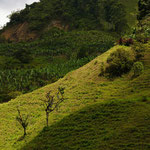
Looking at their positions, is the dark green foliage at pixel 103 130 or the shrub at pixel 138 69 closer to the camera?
the dark green foliage at pixel 103 130

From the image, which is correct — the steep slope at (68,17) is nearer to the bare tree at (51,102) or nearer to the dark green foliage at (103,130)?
the bare tree at (51,102)

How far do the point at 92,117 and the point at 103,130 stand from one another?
3955 mm

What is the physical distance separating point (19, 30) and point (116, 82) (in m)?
144

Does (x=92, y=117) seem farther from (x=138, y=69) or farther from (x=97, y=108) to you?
(x=138, y=69)

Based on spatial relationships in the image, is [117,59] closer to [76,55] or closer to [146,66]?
[146,66]

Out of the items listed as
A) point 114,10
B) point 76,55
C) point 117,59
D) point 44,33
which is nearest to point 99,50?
point 76,55

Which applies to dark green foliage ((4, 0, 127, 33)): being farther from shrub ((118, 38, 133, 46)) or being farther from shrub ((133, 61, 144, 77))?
shrub ((133, 61, 144, 77))

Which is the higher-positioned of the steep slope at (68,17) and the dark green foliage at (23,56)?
the steep slope at (68,17)

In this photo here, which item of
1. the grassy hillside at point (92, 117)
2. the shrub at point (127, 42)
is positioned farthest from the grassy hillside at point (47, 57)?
the shrub at point (127, 42)

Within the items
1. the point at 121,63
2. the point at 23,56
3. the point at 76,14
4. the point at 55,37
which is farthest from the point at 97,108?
the point at 76,14

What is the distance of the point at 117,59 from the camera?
111ft

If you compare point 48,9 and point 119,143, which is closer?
point 119,143

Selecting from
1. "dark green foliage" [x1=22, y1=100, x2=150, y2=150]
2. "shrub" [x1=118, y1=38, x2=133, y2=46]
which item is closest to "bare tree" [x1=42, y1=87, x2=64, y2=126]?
"dark green foliage" [x1=22, y1=100, x2=150, y2=150]

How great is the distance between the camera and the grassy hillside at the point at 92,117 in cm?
1692
